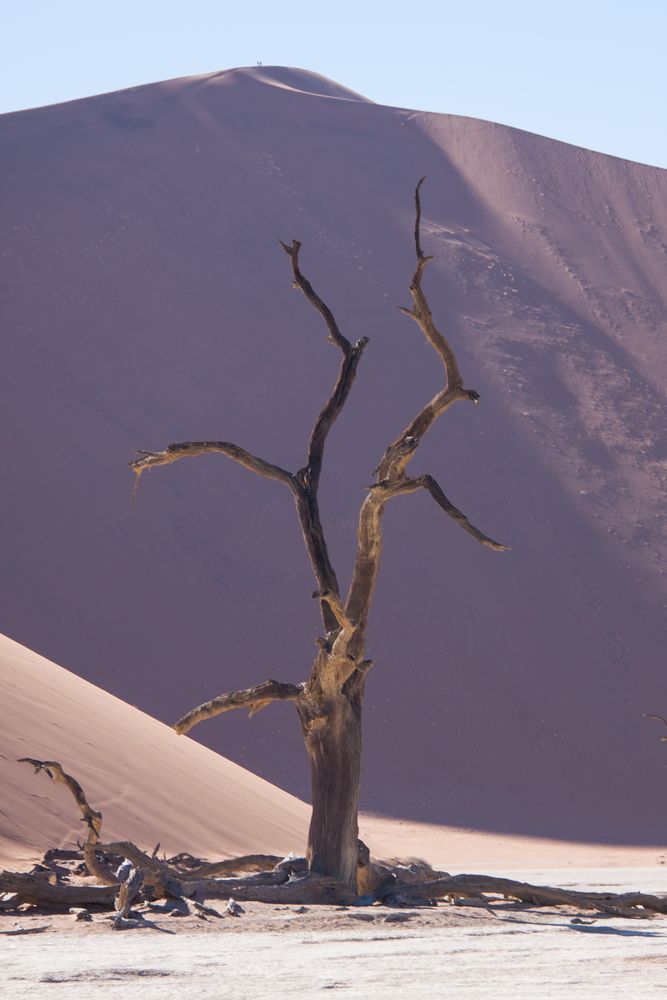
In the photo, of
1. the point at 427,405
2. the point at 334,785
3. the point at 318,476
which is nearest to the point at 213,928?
the point at 334,785

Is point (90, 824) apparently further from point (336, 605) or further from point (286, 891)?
point (336, 605)

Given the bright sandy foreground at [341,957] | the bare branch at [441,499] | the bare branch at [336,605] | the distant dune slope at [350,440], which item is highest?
the distant dune slope at [350,440]

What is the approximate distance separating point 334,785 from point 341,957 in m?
2.60

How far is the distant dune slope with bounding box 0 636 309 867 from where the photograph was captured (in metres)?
11.9

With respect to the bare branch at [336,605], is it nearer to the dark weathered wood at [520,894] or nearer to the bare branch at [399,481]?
the bare branch at [399,481]

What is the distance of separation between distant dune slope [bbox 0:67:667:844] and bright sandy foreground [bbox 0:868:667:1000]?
17.1m

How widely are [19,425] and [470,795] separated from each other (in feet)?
46.2

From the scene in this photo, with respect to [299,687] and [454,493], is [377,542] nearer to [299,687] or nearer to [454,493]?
[299,687]

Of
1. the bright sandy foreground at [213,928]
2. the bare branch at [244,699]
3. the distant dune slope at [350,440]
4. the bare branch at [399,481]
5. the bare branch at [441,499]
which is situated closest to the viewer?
the bright sandy foreground at [213,928]

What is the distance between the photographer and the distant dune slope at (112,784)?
11914mm

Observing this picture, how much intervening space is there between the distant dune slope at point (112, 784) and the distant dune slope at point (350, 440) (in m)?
9.58

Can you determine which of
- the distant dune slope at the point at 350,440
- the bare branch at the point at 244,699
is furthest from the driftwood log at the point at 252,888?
the distant dune slope at the point at 350,440

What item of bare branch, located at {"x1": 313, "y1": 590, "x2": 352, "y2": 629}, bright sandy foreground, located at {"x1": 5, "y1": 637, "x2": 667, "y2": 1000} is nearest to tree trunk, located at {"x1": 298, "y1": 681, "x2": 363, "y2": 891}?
bright sandy foreground, located at {"x1": 5, "y1": 637, "x2": 667, "y2": 1000}

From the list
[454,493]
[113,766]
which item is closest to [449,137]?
[454,493]
